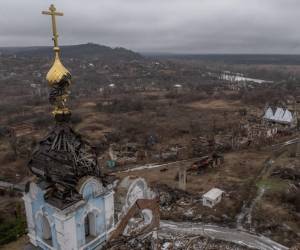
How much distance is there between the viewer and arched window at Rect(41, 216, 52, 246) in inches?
308

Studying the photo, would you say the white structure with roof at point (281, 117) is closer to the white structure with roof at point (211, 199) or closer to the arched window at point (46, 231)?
the white structure with roof at point (211, 199)

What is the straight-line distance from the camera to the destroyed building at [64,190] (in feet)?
22.8

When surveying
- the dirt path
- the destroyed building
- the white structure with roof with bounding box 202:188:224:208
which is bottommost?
the dirt path

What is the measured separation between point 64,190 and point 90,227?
1563 mm

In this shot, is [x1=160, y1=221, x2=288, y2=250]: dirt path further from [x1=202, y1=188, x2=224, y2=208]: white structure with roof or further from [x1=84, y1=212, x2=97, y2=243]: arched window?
[x1=84, y1=212, x2=97, y2=243]: arched window

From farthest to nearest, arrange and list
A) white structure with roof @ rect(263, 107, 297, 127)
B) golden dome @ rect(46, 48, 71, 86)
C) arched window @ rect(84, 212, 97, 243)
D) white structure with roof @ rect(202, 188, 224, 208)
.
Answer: white structure with roof @ rect(263, 107, 297, 127)
white structure with roof @ rect(202, 188, 224, 208)
arched window @ rect(84, 212, 97, 243)
golden dome @ rect(46, 48, 71, 86)

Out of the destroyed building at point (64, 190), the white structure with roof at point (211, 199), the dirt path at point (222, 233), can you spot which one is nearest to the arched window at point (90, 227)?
the destroyed building at point (64, 190)

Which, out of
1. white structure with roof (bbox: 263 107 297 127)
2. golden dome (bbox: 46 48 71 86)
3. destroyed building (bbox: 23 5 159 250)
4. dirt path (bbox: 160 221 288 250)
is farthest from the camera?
white structure with roof (bbox: 263 107 297 127)

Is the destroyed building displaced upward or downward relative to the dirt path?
upward

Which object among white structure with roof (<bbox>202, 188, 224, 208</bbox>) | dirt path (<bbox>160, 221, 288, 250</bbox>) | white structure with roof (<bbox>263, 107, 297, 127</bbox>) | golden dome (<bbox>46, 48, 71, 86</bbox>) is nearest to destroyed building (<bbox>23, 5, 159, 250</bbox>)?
golden dome (<bbox>46, 48, 71, 86</bbox>)

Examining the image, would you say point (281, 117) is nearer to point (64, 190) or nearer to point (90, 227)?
point (90, 227)

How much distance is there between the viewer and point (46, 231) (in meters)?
7.95

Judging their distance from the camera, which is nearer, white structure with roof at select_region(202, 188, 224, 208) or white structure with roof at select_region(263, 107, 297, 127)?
white structure with roof at select_region(202, 188, 224, 208)

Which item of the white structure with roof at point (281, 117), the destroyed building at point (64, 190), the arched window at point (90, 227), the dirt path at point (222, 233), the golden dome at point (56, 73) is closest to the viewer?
the golden dome at point (56, 73)
